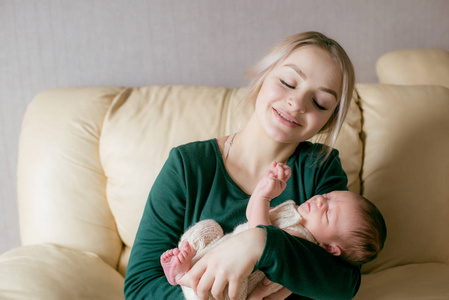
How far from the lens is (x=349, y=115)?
1.75 m

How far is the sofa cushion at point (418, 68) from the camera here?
6.15ft

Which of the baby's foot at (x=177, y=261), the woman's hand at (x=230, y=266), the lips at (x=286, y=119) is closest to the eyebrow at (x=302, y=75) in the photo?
the lips at (x=286, y=119)

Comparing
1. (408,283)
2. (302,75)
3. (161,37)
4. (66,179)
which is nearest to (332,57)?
(302,75)

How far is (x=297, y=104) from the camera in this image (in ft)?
4.01

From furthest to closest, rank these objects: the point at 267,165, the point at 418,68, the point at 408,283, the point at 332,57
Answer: the point at 418,68, the point at 408,283, the point at 267,165, the point at 332,57

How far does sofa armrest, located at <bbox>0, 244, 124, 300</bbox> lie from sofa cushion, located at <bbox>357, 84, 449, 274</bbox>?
99 centimetres

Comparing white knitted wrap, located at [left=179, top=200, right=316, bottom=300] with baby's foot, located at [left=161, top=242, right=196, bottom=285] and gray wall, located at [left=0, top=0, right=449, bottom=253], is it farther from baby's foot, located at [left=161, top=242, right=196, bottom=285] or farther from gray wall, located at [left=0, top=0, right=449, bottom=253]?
gray wall, located at [left=0, top=0, right=449, bottom=253]

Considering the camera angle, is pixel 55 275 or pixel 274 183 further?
pixel 55 275

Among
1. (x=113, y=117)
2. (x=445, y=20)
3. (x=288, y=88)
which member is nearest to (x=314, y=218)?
(x=288, y=88)

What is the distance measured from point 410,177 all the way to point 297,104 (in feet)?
2.33

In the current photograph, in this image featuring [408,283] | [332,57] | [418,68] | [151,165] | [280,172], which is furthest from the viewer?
[418,68]

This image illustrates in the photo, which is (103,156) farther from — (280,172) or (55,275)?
(280,172)

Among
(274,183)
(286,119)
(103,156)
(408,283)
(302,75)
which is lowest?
(408,283)

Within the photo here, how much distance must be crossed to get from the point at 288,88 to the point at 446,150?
2.71 feet
